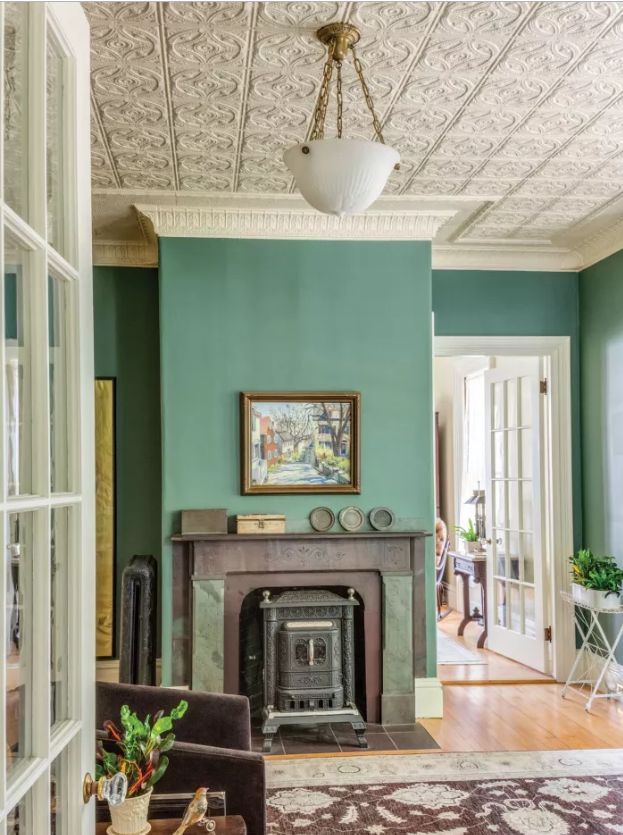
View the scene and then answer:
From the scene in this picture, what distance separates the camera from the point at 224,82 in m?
2.89

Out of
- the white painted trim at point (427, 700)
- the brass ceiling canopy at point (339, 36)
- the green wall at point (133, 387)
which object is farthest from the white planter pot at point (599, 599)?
the brass ceiling canopy at point (339, 36)

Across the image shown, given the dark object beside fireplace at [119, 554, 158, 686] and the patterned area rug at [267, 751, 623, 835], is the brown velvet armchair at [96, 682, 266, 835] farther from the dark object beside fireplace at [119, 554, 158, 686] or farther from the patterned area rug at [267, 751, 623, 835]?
the dark object beside fireplace at [119, 554, 158, 686]

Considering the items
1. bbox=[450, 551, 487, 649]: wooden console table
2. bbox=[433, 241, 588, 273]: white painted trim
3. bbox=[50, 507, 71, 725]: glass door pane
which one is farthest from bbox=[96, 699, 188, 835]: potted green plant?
bbox=[450, 551, 487, 649]: wooden console table

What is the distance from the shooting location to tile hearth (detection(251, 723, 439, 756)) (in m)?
3.95

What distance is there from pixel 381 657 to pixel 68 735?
3291mm

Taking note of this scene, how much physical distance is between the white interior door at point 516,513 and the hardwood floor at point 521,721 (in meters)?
0.56

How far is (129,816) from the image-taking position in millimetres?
1692

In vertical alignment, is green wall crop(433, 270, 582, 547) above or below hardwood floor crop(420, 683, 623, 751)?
above

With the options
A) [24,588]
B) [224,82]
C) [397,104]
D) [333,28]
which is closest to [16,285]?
[24,588]

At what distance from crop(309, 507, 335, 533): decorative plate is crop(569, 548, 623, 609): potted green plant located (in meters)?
1.55

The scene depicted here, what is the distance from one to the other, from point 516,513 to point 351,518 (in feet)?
5.91

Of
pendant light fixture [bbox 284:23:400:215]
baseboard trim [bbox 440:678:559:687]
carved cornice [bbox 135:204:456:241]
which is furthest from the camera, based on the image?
baseboard trim [bbox 440:678:559:687]

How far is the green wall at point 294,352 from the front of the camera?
4398 millimetres

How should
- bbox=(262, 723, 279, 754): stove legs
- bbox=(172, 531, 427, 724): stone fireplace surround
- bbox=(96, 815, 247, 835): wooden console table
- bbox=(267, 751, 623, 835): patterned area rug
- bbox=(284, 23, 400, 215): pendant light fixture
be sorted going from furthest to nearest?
bbox=(172, 531, 427, 724): stone fireplace surround, bbox=(262, 723, 279, 754): stove legs, bbox=(267, 751, 623, 835): patterned area rug, bbox=(284, 23, 400, 215): pendant light fixture, bbox=(96, 815, 247, 835): wooden console table
